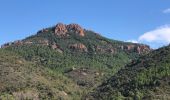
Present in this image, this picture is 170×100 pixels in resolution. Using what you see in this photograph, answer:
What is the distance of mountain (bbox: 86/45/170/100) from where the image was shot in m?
132

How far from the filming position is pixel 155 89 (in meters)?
132

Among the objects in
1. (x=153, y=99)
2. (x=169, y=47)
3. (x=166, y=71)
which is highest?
(x=169, y=47)

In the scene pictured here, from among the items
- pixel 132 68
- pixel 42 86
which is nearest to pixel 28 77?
pixel 42 86

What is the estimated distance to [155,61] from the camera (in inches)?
6363

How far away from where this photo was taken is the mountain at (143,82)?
5177 inches

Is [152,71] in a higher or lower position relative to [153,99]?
higher

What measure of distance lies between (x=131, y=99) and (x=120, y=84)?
16.6 meters

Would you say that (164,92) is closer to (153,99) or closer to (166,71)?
(153,99)

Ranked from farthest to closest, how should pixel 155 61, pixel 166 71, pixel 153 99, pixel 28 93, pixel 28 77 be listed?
pixel 28 77 → pixel 28 93 → pixel 155 61 → pixel 166 71 → pixel 153 99

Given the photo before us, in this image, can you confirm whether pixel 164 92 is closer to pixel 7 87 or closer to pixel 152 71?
pixel 152 71

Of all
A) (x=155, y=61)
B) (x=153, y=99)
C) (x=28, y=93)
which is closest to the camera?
(x=153, y=99)

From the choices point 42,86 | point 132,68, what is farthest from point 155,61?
point 42,86

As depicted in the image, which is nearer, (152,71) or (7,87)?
(152,71)

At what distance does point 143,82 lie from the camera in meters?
142
